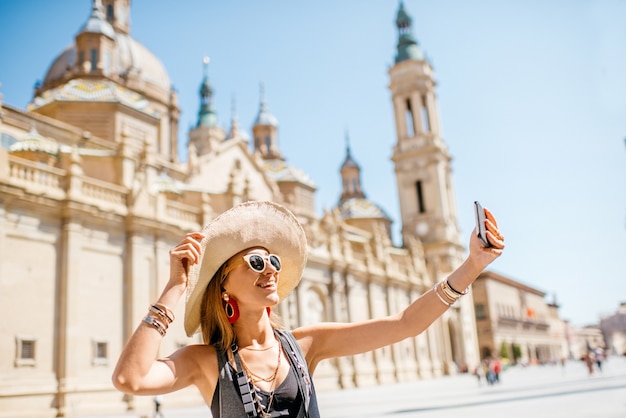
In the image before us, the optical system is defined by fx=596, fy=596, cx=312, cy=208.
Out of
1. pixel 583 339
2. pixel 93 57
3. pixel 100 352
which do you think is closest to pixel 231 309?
pixel 100 352

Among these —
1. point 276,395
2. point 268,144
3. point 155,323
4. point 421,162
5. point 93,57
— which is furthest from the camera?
point 268,144

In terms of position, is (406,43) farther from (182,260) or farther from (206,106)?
(182,260)

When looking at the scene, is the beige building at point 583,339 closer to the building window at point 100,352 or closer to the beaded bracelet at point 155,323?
the building window at point 100,352

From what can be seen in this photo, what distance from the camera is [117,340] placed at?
20469 mm

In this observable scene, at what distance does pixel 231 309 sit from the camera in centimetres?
270

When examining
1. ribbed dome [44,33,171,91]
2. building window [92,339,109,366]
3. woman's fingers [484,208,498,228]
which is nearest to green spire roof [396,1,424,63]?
ribbed dome [44,33,171,91]

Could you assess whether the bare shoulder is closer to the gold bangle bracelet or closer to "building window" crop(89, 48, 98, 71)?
the gold bangle bracelet

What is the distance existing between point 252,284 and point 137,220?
20190 mm

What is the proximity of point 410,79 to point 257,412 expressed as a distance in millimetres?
58032

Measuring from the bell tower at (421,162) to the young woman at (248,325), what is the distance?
5168 centimetres

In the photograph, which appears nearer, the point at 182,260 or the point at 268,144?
the point at 182,260

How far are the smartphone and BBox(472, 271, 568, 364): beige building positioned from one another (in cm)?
6264

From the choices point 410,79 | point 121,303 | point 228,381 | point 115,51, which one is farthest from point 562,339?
point 228,381

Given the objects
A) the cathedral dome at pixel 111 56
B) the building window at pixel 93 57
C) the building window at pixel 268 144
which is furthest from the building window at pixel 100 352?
the building window at pixel 268 144
